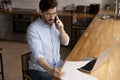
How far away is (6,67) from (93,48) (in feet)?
6.41

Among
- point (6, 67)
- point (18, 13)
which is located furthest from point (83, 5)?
point (6, 67)

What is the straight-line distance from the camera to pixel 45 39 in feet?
7.33

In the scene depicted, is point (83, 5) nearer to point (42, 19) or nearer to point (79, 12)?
point (79, 12)

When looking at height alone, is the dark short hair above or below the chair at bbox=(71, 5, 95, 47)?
above

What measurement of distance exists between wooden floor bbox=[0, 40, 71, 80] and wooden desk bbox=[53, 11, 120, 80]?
1.23 meters

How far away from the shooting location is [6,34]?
5.27 meters

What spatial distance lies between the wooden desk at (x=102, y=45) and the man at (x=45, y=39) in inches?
8.6

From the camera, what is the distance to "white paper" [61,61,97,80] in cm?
163

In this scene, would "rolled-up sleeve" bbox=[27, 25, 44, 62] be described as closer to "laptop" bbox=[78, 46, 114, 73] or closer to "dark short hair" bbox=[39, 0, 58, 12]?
"dark short hair" bbox=[39, 0, 58, 12]

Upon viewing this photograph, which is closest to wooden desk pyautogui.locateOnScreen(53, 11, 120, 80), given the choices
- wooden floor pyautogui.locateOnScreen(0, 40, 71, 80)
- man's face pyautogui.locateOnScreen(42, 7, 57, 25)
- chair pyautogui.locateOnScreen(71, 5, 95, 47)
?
man's face pyautogui.locateOnScreen(42, 7, 57, 25)

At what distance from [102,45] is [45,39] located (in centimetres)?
62

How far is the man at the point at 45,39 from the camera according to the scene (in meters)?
2.10

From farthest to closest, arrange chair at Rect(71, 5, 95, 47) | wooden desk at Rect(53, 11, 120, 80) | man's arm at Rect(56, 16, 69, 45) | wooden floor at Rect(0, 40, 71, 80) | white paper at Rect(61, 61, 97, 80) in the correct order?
chair at Rect(71, 5, 95, 47)
wooden floor at Rect(0, 40, 71, 80)
man's arm at Rect(56, 16, 69, 45)
wooden desk at Rect(53, 11, 120, 80)
white paper at Rect(61, 61, 97, 80)

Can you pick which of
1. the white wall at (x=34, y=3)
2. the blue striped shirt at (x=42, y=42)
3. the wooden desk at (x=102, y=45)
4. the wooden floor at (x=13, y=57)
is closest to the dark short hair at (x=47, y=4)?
the blue striped shirt at (x=42, y=42)
